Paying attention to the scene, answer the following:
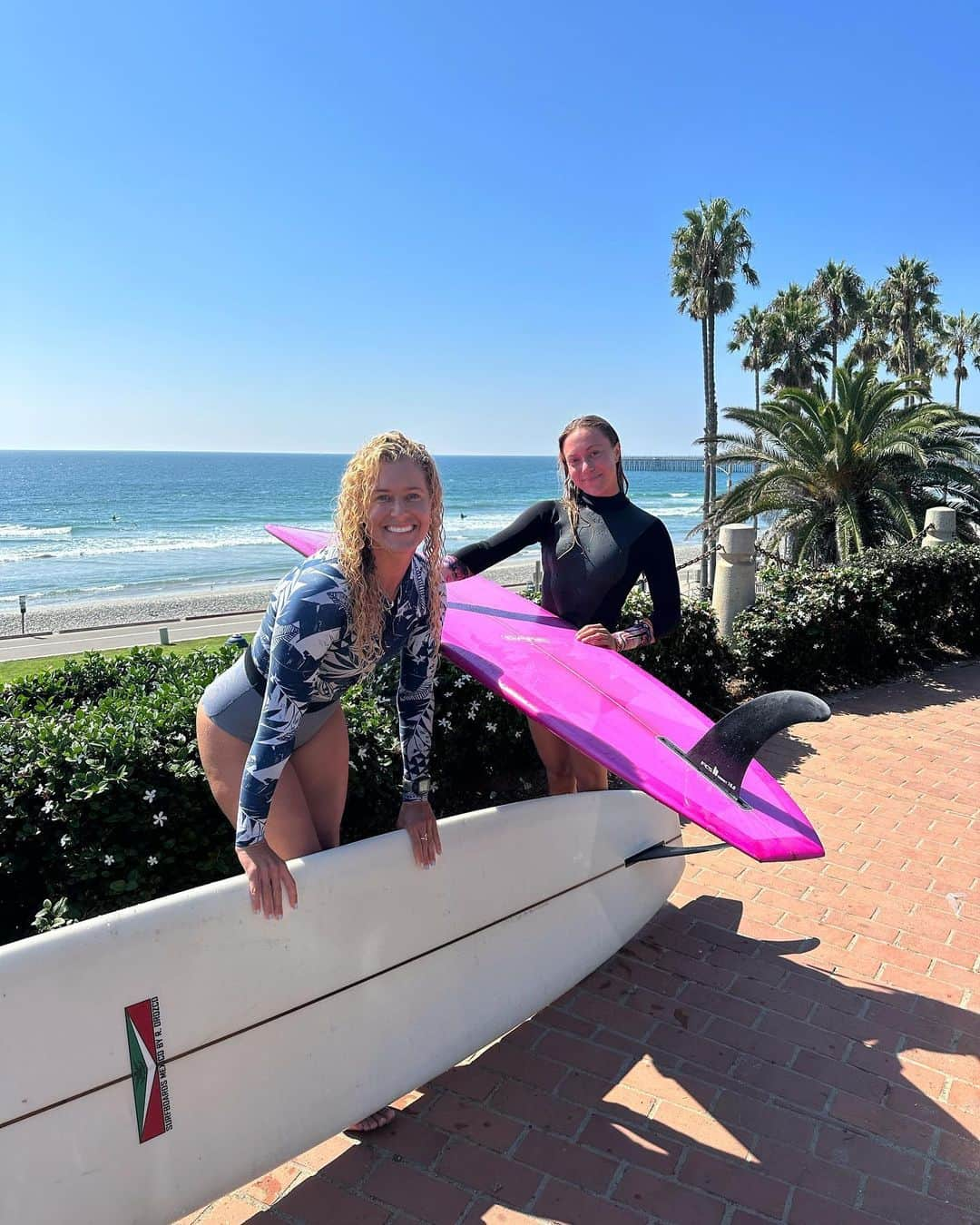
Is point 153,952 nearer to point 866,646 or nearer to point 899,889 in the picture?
point 899,889

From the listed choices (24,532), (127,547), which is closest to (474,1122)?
(127,547)

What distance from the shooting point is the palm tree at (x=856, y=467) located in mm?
11383

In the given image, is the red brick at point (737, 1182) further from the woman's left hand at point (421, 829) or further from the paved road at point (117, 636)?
the paved road at point (117, 636)

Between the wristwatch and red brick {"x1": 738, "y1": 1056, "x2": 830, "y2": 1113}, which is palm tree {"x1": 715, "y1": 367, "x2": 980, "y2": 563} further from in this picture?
the wristwatch

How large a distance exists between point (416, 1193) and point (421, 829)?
3.21 feet

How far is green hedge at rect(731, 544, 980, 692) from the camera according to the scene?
7.05 meters

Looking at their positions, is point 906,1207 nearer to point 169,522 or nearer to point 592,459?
point 592,459

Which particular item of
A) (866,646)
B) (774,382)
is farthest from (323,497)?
(866,646)

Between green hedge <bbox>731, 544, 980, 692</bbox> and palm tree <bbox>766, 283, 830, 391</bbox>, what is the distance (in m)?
37.2

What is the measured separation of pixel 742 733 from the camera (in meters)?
2.70

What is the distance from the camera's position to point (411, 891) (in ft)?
8.21

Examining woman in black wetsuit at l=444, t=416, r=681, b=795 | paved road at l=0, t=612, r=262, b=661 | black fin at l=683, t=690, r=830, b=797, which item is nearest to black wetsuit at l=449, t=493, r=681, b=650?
woman in black wetsuit at l=444, t=416, r=681, b=795

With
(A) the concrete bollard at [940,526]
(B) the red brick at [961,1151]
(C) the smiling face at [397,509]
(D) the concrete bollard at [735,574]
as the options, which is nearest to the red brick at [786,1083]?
(B) the red brick at [961,1151]

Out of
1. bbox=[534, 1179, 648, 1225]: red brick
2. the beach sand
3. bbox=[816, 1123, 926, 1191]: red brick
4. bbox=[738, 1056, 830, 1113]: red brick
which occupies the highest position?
bbox=[534, 1179, 648, 1225]: red brick
